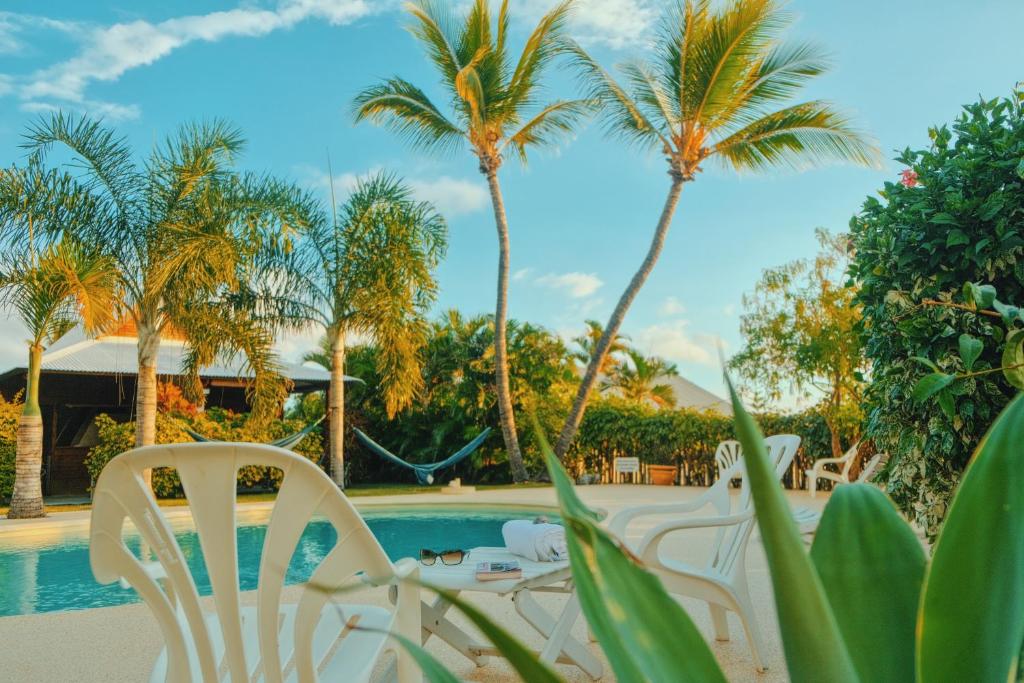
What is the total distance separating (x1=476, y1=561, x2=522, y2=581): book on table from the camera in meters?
3.12

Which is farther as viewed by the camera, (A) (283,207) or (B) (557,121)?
(B) (557,121)

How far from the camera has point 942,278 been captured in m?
3.10

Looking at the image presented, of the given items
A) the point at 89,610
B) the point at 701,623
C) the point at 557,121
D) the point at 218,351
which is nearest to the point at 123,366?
the point at 218,351

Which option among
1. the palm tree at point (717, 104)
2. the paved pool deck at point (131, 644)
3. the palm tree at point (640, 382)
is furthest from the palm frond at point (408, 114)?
the paved pool deck at point (131, 644)

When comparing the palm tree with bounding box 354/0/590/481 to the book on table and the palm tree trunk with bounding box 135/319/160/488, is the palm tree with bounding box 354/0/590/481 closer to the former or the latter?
the palm tree trunk with bounding box 135/319/160/488

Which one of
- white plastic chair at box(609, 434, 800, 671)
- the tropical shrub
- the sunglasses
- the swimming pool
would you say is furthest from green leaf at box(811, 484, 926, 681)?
the swimming pool

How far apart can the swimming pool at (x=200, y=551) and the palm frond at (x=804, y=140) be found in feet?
25.5

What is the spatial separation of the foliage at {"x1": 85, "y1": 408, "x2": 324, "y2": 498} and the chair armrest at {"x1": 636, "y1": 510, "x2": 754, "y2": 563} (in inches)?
389

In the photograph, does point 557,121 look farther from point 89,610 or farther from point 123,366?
point 89,610

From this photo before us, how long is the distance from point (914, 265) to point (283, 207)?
11041mm

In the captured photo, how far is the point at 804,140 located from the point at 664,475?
709 centimetres

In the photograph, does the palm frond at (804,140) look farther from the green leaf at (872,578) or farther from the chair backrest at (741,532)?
the green leaf at (872,578)

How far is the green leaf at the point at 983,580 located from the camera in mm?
524

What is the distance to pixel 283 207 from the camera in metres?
12.7
